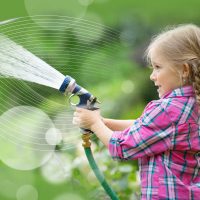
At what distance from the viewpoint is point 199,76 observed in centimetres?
211

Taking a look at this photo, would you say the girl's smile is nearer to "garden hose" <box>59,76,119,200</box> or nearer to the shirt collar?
the shirt collar

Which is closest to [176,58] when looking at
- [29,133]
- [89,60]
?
[29,133]

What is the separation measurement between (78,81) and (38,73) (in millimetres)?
969

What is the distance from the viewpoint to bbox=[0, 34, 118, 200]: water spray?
6.91 feet

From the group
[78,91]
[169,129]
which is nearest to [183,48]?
[169,129]

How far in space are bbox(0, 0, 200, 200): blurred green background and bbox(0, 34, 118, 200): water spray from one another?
10 centimetres

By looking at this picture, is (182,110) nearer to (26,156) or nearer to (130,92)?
(26,156)

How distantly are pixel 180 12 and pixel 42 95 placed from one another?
2.02m

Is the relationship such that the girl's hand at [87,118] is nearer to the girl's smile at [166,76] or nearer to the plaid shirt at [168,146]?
the plaid shirt at [168,146]

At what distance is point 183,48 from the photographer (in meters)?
2.12

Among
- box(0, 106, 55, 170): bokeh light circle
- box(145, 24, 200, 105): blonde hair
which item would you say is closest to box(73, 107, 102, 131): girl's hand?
box(145, 24, 200, 105): blonde hair

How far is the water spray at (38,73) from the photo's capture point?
211cm

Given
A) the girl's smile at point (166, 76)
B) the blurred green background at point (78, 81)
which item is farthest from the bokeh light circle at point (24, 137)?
the girl's smile at point (166, 76)

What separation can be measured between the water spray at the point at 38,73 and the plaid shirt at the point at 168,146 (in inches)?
6.5
